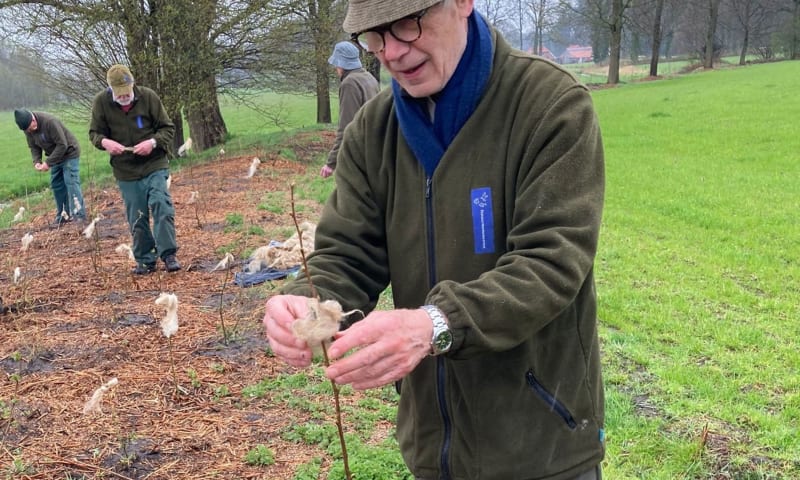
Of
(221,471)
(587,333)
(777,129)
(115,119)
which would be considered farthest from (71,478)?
(777,129)

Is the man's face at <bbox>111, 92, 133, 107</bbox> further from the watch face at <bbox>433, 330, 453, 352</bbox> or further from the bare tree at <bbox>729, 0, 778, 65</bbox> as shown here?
the bare tree at <bbox>729, 0, 778, 65</bbox>

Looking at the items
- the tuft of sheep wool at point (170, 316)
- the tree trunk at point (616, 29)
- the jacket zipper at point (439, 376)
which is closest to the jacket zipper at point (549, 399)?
the jacket zipper at point (439, 376)

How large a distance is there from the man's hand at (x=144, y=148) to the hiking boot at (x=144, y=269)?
1233 mm

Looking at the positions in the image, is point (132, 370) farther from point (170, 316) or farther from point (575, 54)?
point (575, 54)

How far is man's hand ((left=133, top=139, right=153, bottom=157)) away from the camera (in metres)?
6.70

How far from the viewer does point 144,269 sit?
23.7 feet

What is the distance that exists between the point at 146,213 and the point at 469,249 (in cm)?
621

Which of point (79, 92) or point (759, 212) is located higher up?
point (79, 92)

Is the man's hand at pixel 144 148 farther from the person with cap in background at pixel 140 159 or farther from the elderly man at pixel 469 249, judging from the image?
the elderly man at pixel 469 249

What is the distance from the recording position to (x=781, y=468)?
11.2ft

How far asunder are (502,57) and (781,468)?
2.89 meters

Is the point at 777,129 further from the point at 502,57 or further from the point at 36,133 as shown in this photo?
the point at 502,57

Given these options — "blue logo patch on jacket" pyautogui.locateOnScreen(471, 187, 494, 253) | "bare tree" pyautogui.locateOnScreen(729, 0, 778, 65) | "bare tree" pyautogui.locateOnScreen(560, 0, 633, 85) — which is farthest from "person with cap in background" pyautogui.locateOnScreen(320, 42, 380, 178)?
"bare tree" pyautogui.locateOnScreen(729, 0, 778, 65)

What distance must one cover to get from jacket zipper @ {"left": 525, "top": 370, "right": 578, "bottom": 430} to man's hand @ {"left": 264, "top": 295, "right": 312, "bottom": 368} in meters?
0.56
